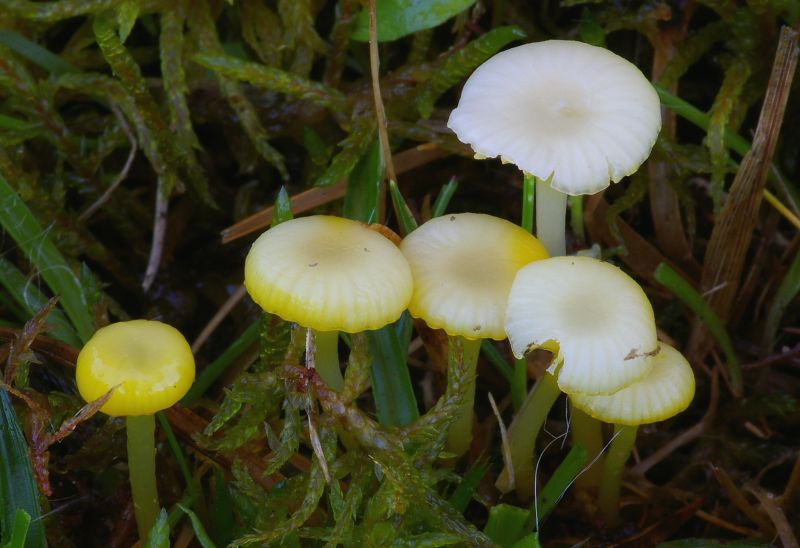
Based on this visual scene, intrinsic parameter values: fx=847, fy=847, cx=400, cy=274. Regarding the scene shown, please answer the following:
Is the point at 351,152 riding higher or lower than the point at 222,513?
higher

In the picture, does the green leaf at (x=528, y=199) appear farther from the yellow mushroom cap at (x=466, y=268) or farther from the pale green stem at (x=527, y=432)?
the pale green stem at (x=527, y=432)

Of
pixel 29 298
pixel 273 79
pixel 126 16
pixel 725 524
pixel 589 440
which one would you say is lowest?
pixel 725 524

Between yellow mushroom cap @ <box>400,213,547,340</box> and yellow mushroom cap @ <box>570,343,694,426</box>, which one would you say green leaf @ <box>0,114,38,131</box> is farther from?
yellow mushroom cap @ <box>570,343,694,426</box>

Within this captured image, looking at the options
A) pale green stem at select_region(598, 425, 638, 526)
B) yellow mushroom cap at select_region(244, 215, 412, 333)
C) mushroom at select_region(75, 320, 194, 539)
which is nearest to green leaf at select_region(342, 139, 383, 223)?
yellow mushroom cap at select_region(244, 215, 412, 333)

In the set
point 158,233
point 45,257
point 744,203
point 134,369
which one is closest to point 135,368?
point 134,369

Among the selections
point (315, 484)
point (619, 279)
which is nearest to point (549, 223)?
point (619, 279)

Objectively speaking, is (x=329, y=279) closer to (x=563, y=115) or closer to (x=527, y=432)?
(x=563, y=115)

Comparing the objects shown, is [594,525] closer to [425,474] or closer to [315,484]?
[425,474]
